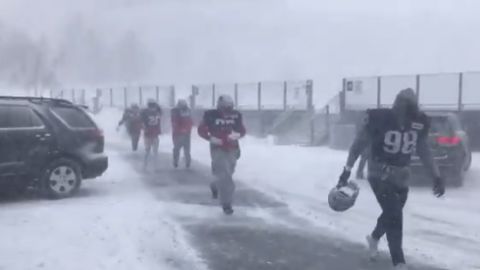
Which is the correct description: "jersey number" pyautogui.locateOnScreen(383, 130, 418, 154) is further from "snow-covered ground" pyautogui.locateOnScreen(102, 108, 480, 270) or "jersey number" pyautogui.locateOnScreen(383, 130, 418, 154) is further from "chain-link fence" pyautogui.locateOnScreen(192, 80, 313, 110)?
"chain-link fence" pyautogui.locateOnScreen(192, 80, 313, 110)

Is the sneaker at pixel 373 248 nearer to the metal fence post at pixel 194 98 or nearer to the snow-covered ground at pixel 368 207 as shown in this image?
the snow-covered ground at pixel 368 207

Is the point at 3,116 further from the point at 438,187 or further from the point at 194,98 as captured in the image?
the point at 194,98

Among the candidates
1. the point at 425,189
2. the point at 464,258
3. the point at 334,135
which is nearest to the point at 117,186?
the point at 425,189

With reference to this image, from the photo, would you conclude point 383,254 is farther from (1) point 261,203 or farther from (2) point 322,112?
(2) point 322,112

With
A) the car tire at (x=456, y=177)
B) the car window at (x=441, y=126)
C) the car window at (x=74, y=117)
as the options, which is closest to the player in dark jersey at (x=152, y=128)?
the car window at (x=74, y=117)

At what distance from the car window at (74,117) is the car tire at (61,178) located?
72 centimetres

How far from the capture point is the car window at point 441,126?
12488 millimetres

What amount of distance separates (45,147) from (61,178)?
558 millimetres

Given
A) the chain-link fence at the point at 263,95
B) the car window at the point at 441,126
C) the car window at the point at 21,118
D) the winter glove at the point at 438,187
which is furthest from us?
the chain-link fence at the point at 263,95

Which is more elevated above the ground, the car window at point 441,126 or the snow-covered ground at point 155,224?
the car window at point 441,126

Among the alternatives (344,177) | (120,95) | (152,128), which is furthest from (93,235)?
(120,95)

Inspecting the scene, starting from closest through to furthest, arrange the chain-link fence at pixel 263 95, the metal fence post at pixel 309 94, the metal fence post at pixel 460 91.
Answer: the metal fence post at pixel 460 91 → the metal fence post at pixel 309 94 → the chain-link fence at pixel 263 95

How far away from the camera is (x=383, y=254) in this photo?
7082mm

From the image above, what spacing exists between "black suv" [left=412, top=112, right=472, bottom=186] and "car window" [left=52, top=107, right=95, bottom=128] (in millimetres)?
6101
